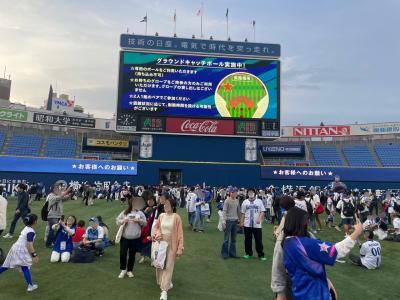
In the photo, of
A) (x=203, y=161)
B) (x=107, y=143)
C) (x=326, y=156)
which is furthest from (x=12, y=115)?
(x=326, y=156)

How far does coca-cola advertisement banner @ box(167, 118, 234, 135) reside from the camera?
3503 centimetres

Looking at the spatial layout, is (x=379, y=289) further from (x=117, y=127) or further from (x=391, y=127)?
(x=391, y=127)

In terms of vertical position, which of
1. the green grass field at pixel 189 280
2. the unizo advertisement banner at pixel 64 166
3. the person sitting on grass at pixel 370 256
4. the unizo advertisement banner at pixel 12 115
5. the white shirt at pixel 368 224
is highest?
the unizo advertisement banner at pixel 12 115

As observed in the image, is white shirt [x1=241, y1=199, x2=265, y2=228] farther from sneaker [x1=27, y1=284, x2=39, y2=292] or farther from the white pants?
sneaker [x1=27, y1=284, x2=39, y2=292]

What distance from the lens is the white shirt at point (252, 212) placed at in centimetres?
972

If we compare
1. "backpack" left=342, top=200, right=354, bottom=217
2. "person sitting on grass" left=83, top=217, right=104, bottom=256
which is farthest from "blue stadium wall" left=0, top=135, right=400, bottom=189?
"person sitting on grass" left=83, top=217, right=104, bottom=256

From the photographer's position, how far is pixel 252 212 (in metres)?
9.80

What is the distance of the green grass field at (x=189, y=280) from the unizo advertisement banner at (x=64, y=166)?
25.2 meters

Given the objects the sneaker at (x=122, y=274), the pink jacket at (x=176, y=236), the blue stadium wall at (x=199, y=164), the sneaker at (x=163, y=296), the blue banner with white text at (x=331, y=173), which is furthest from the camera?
the blue banner with white text at (x=331, y=173)

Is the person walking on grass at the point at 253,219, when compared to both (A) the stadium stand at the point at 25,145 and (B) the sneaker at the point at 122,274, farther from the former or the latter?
(A) the stadium stand at the point at 25,145

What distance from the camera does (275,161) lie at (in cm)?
4612

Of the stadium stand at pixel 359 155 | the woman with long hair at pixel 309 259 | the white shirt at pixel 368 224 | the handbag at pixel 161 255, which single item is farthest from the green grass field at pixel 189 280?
the stadium stand at pixel 359 155

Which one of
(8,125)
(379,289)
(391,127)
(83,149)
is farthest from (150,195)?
(391,127)

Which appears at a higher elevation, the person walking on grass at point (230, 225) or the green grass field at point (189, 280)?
the person walking on grass at point (230, 225)
